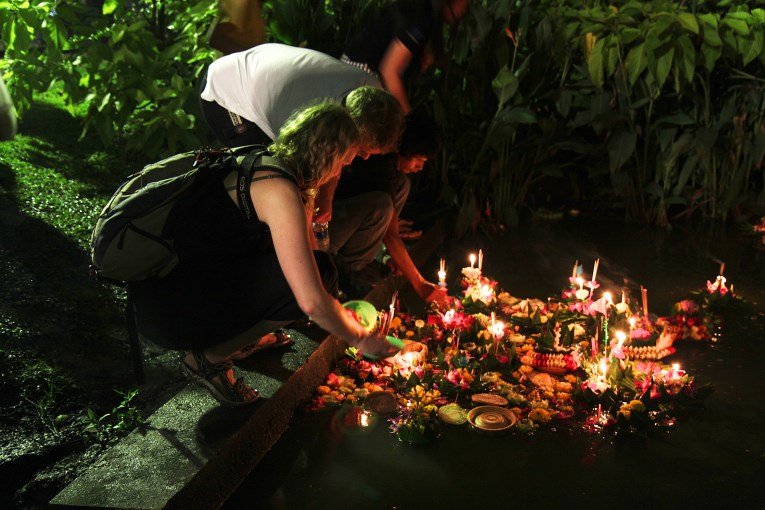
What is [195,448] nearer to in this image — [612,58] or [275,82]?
[275,82]

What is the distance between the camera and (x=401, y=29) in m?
3.88

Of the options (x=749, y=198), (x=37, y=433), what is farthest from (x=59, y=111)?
(x=749, y=198)

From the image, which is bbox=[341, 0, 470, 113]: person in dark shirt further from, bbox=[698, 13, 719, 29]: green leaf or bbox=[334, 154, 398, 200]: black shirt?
bbox=[698, 13, 719, 29]: green leaf

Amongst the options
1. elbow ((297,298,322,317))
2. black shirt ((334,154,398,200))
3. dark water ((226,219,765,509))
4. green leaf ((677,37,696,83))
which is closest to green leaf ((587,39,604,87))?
green leaf ((677,37,696,83))

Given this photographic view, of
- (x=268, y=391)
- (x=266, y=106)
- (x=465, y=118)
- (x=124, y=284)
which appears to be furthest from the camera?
(x=465, y=118)

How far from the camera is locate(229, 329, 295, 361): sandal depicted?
127 inches

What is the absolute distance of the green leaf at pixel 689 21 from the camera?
17.8 ft

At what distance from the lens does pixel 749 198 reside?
21.0 ft

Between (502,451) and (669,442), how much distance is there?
651 mm

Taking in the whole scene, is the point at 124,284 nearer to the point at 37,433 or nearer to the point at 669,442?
the point at 37,433

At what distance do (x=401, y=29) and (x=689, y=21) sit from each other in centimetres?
263

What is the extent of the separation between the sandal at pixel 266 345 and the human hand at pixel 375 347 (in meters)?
0.71

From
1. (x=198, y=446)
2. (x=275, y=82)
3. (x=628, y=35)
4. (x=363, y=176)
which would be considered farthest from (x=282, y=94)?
(x=628, y=35)

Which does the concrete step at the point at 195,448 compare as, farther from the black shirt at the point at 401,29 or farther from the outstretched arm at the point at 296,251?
the black shirt at the point at 401,29
